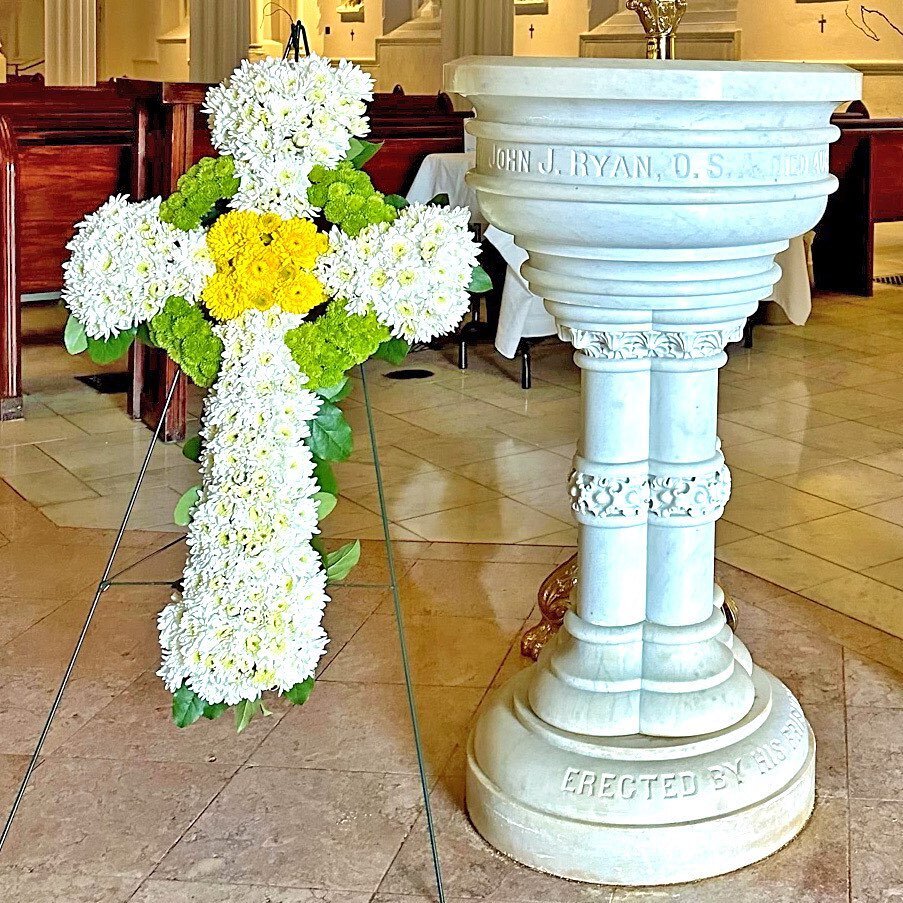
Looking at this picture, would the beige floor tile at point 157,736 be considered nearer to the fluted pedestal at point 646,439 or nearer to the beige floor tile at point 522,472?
the fluted pedestal at point 646,439

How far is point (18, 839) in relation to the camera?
2102 mm

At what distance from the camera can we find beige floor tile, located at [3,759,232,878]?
204 cm

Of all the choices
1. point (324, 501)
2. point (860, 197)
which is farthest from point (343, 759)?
point (860, 197)

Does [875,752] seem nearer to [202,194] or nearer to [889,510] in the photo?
[202,194]

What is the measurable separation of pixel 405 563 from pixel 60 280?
2.29 metres

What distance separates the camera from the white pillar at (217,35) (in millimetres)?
11516

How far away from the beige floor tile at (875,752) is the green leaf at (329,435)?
3.19ft

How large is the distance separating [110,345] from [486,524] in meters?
1.72

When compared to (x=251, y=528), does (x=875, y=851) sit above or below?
below

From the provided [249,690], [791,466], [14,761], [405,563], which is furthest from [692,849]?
[791,466]

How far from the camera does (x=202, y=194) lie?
2.06 meters

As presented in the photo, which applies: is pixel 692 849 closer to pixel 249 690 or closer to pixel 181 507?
pixel 249 690

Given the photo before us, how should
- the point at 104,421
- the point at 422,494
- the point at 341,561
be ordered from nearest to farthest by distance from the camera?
the point at 341,561 < the point at 422,494 < the point at 104,421

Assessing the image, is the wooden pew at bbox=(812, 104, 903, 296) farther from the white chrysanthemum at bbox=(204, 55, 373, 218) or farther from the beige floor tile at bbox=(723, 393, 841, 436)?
the white chrysanthemum at bbox=(204, 55, 373, 218)
